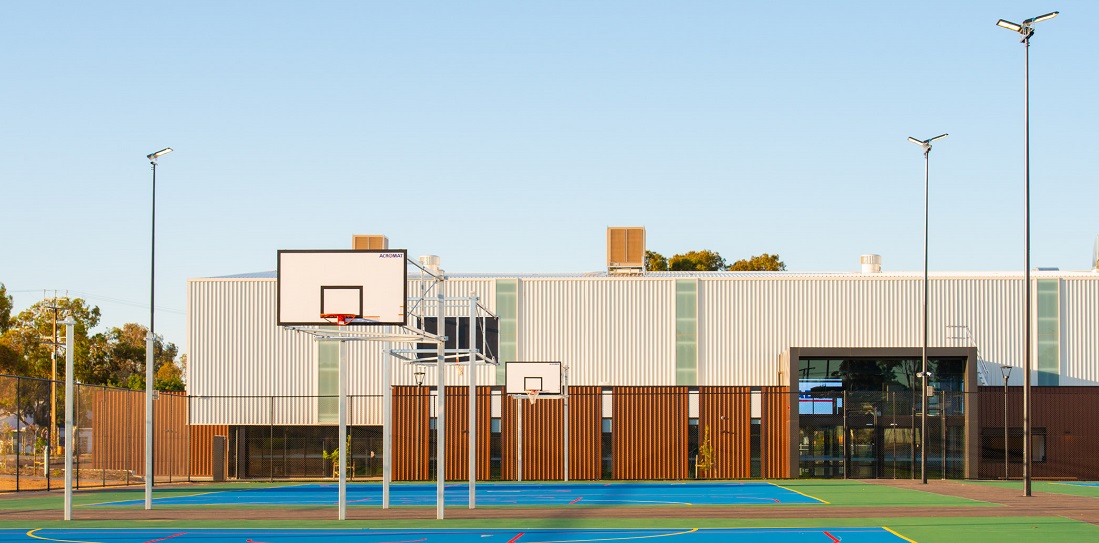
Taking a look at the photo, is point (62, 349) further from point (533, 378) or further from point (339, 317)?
point (339, 317)

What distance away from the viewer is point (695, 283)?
50156 mm

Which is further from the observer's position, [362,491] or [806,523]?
[362,491]

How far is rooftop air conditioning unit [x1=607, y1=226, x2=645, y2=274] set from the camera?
52.3m

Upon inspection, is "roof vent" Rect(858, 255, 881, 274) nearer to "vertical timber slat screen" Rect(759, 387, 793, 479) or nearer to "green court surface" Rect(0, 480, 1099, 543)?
"vertical timber slat screen" Rect(759, 387, 793, 479)

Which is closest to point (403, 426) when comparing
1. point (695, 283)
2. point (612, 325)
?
point (612, 325)

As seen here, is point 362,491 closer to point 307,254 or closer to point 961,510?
point 307,254

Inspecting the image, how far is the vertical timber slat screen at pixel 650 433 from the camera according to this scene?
155 feet

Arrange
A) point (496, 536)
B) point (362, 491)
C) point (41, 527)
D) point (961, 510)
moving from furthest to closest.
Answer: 1. point (362, 491)
2. point (961, 510)
3. point (41, 527)
4. point (496, 536)

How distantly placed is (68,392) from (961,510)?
59.6 ft

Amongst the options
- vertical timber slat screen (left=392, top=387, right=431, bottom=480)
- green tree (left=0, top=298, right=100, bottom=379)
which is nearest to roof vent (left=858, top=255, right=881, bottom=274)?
vertical timber slat screen (left=392, top=387, right=431, bottom=480)

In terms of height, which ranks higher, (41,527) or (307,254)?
(307,254)

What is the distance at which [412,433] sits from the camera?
47500mm

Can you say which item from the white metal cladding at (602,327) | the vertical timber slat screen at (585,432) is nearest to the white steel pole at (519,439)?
the vertical timber slat screen at (585,432)

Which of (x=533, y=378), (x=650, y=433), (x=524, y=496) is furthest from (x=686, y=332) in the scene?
(x=524, y=496)
